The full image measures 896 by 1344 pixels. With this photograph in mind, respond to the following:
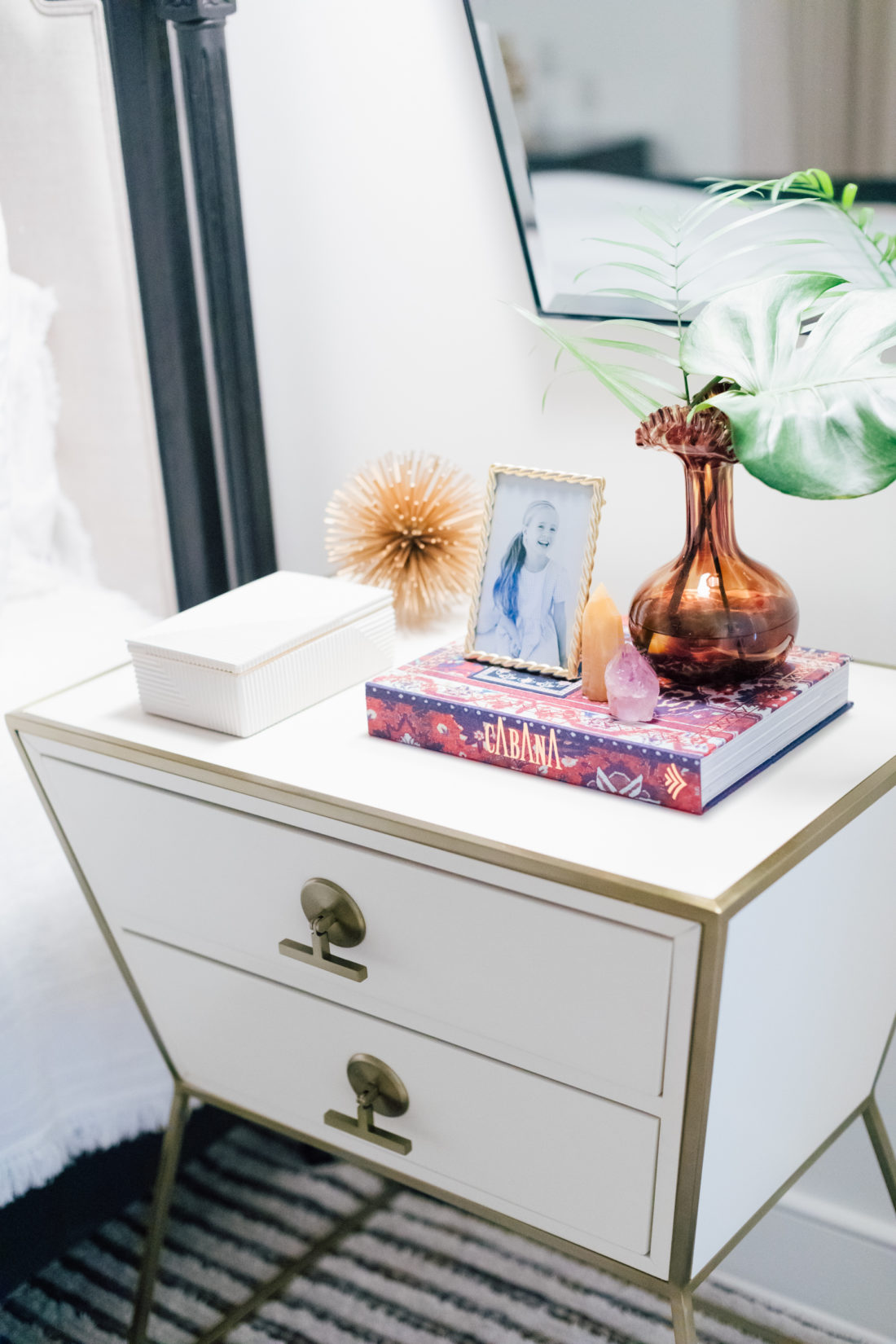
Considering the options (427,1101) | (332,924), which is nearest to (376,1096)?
(427,1101)

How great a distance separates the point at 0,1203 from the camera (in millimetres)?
1069

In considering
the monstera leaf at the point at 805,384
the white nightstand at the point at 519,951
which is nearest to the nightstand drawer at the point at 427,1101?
the white nightstand at the point at 519,951

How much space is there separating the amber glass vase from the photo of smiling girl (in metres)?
0.07

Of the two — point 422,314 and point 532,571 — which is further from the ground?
point 422,314

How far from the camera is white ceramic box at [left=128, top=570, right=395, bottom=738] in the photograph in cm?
92

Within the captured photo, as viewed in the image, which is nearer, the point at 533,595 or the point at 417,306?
the point at 533,595

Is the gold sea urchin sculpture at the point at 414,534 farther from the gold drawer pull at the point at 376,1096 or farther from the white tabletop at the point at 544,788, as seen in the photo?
the gold drawer pull at the point at 376,1096

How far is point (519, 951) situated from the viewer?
777 mm

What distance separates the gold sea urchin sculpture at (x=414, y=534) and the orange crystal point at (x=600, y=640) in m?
0.26

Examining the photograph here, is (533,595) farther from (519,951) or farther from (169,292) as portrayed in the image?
(169,292)

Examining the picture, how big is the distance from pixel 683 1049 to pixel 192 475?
90cm

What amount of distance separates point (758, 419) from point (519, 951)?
1.18 ft

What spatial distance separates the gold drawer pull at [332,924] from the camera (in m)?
0.85

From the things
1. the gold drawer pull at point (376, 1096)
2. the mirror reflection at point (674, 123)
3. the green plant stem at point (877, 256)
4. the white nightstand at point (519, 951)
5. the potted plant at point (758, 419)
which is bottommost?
the gold drawer pull at point (376, 1096)
